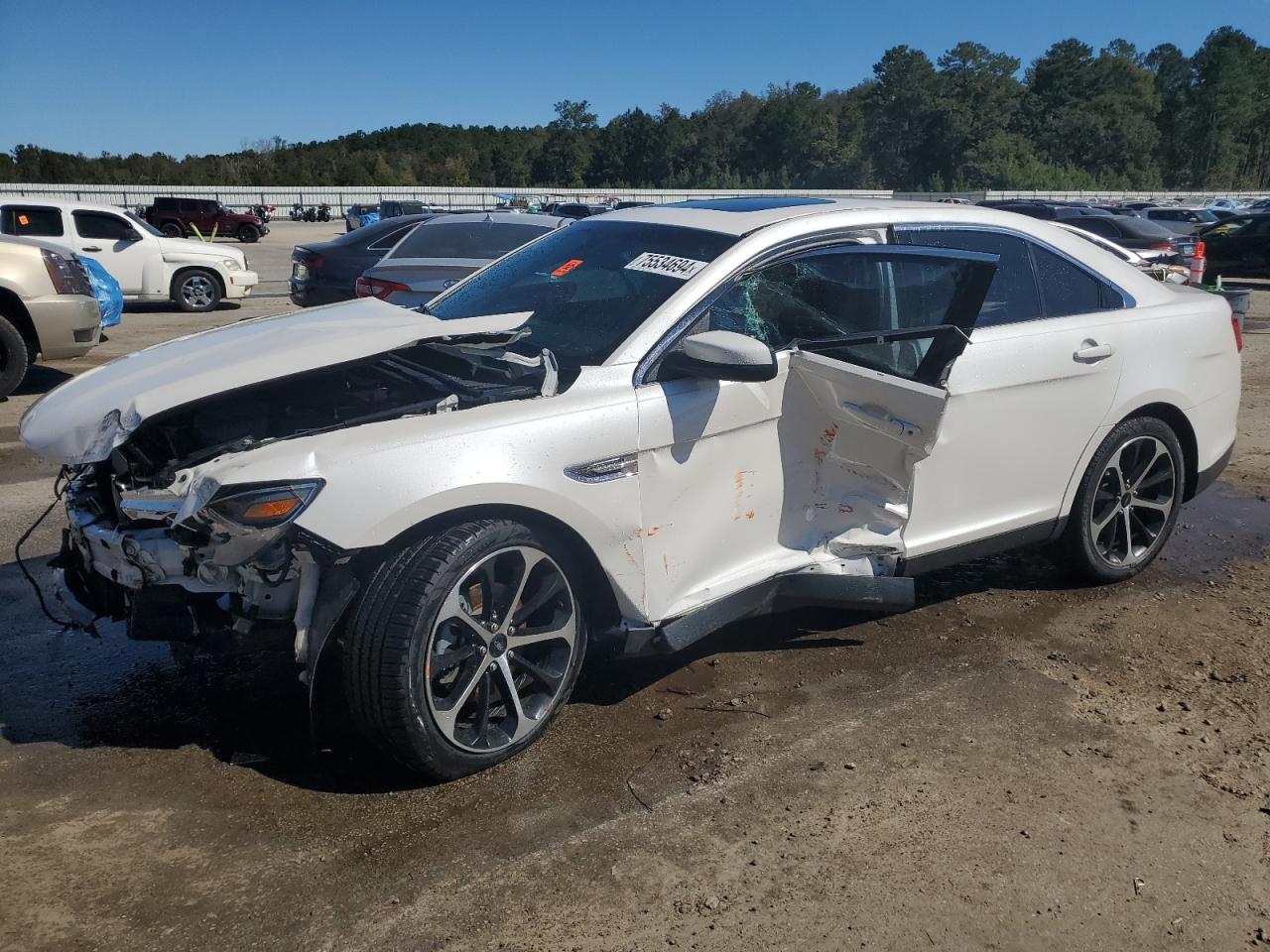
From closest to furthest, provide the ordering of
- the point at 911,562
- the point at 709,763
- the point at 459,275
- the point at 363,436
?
the point at 363,436, the point at 709,763, the point at 911,562, the point at 459,275

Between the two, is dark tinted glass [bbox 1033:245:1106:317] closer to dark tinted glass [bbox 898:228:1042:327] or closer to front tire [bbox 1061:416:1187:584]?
dark tinted glass [bbox 898:228:1042:327]

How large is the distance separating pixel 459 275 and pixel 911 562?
7.39 meters

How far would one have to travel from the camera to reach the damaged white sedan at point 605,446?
2.98 metres

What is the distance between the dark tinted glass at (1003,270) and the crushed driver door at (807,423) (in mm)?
448

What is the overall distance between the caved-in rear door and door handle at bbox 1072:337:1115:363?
865mm

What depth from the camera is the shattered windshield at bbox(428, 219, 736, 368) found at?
146 inches

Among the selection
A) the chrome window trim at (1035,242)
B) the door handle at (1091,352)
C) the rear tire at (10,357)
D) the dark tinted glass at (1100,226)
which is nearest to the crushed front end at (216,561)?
the chrome window trim at (1035,242)

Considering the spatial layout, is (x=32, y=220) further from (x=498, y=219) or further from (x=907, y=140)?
(x=907, y=140)

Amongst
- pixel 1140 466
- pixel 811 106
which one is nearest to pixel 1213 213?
pixel 1140 466

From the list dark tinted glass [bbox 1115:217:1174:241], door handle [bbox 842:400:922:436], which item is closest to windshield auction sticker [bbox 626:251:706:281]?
door handle [bbox 842:400:922:436]

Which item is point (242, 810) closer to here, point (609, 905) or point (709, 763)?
point (609, 905)

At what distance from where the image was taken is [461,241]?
36.9ft

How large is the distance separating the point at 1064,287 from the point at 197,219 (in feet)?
138

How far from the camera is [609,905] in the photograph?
2662mm
